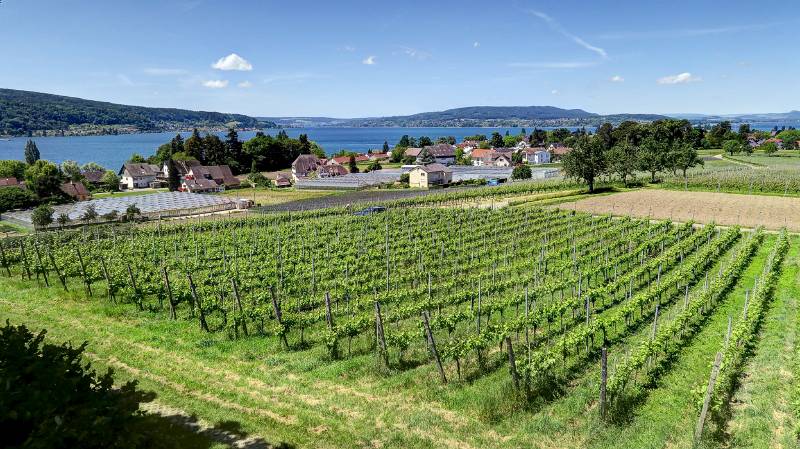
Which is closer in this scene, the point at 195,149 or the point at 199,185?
the point at 199,185

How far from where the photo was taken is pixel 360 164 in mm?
115312

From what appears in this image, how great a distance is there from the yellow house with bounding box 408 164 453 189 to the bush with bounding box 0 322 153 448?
214ft

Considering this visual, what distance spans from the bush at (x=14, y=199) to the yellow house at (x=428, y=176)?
4870 centimetres

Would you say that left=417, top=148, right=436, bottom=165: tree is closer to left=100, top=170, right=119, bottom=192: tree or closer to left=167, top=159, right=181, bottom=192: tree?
left=167, top=159, right=181, bottom=192: tree

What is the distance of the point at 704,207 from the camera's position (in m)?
41.3

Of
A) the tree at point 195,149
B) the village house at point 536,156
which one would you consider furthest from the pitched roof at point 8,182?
the village house at point 536,156

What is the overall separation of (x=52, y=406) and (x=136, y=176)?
85778mm

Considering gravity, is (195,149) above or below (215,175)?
above

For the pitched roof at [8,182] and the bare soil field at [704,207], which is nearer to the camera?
the bare soil field at [704,207]

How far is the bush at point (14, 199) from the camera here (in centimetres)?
5151

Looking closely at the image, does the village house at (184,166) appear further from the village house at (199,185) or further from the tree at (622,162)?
the tree at (622,162)

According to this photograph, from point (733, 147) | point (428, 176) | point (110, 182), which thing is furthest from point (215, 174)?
point (733, 147)

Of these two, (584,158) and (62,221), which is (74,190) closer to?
(62,221)

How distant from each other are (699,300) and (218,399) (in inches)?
621
